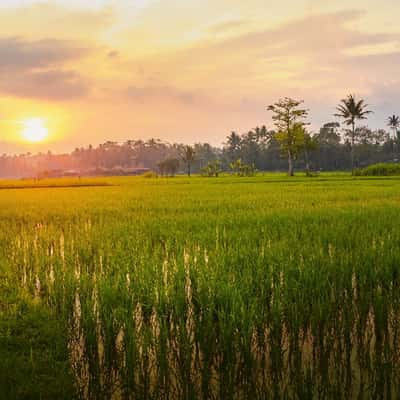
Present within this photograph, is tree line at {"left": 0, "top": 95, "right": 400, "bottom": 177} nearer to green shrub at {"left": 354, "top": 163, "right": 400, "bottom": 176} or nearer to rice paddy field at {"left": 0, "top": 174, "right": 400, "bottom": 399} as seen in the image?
green shrub at {"left": 354, "top": 163, "right": 400, "bottom": 176}

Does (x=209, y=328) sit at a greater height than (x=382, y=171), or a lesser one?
lesser

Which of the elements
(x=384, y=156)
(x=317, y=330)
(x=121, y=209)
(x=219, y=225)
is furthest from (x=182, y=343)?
(x=384, y=156)

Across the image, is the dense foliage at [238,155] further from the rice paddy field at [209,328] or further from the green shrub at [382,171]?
the rice paddy field at [209,328]

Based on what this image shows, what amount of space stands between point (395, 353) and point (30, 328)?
3.04 metres

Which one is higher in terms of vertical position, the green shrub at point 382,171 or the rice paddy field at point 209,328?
the green shrub at point 382,171

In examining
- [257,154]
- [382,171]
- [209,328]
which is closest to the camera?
[209,328]

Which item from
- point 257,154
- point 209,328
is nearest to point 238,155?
point 257,154

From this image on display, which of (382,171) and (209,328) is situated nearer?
(209,328)

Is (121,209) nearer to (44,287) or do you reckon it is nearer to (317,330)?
(44,287)

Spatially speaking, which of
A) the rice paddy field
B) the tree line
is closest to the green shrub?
the tree line

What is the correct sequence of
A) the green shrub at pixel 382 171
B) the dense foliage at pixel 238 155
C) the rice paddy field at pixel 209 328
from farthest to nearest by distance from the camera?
the dense foliage at pixel 238 155
the green shrub at pixel 382 171
the rice paddy field at pixel 209 328

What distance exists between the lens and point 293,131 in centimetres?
5447

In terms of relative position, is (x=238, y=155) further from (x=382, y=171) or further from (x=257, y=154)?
(x=382, y=171)

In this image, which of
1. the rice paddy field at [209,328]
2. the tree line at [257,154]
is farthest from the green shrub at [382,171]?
the rice paddy field at [209,328]
